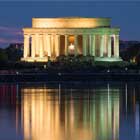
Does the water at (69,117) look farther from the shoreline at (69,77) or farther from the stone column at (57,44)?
the stone column at (57,44)

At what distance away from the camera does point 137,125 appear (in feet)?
125

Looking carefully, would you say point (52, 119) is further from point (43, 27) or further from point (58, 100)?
point (43, 27)

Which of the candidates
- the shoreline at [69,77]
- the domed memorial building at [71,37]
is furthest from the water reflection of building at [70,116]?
the domed memorial building at [71,37]

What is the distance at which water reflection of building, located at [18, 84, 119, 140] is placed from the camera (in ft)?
114

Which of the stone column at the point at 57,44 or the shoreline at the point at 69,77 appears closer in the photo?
the shoreline at the point at 69,77

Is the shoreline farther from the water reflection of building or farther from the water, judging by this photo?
the water

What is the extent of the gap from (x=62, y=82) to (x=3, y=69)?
2265 centimetres

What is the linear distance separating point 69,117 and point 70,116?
595 millimetres

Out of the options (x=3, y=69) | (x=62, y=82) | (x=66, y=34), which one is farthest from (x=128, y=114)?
(x=66, y=34)

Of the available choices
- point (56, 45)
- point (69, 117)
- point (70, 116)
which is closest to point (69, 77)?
point (56, 45)

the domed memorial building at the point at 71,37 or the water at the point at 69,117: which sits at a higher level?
the domed memorial building at the point at 71,37

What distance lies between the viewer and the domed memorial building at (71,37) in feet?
433

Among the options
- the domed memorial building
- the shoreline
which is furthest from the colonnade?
the shoreline

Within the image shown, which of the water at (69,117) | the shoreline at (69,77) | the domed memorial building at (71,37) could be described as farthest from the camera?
the domed memorial building at (71,37)
